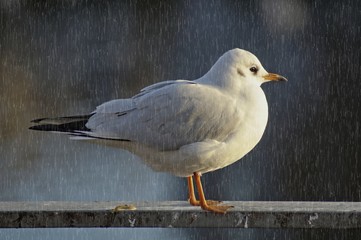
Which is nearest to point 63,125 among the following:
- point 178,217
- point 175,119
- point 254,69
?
point 175,119

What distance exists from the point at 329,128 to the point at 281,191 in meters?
1.23

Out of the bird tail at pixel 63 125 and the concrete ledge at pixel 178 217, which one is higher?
the bird tail at pixel 63 125

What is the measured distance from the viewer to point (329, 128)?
11547 mm

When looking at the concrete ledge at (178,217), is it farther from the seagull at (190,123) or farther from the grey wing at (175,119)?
the grey wing at (175,119)

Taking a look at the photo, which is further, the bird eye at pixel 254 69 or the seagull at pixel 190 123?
the bird eye at pixel 254 69

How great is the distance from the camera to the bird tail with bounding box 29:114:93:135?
529 cm

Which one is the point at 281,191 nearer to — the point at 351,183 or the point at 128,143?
the point at 351,183

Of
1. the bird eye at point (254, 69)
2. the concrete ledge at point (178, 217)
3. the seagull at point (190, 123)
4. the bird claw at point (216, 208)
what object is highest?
the bird eye at point (254, 69)

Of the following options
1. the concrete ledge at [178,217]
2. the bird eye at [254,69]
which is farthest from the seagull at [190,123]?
the concrete ledge at [178,217]

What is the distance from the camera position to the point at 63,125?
533 cm

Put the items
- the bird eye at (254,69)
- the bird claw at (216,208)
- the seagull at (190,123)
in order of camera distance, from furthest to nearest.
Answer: the bird eye at (254,69) < the seagull at (190,123) < the bird claw at (216,208)

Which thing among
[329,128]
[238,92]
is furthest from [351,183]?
[238,92]

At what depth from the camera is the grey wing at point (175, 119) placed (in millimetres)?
5219

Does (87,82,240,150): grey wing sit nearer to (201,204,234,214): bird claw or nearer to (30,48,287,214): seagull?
(30,48,287,214): seagull
